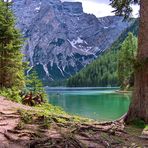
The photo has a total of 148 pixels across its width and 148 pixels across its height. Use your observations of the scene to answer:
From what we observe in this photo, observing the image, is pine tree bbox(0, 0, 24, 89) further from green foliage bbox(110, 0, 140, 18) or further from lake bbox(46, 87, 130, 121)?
green foliage bbox(110, 0, 140, 18)

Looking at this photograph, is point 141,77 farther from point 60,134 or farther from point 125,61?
point 125,61

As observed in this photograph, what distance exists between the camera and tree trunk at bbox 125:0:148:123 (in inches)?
627

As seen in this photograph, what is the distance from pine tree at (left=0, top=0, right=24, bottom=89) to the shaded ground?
18.3 m

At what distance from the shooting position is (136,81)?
16.3 metres

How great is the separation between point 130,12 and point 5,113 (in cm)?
846

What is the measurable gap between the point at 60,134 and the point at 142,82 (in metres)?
5.46

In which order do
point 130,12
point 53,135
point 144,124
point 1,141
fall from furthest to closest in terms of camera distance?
point 130,12 → point 144,124 → point 53,135 → point 1,141

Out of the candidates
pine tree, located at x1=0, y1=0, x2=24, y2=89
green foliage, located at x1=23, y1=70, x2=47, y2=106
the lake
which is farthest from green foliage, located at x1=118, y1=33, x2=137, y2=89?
pine tree, located at x1=0, y1=0, x2=24, y2=89

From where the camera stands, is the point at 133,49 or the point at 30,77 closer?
the point at 30,77

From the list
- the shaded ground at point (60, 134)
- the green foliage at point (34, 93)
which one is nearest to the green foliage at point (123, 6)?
the shaded ground at point (60, 134)

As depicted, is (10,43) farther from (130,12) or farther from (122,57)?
(122,57)

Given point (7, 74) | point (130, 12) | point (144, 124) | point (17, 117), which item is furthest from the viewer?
point (7, 74)

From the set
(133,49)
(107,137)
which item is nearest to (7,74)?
(107,137)

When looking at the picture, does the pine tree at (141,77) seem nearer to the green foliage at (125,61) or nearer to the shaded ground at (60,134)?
the shaded ground at (60,134)
